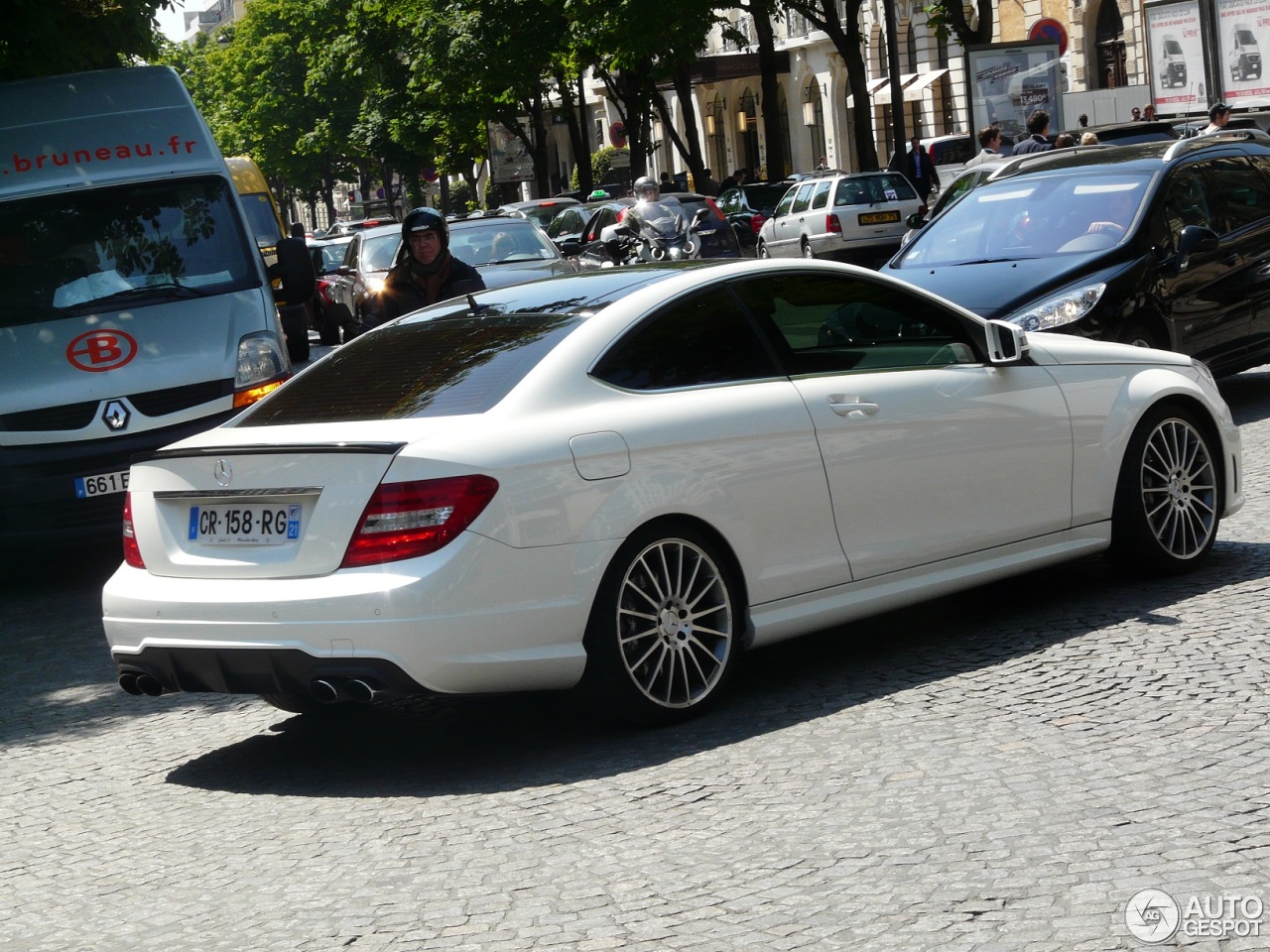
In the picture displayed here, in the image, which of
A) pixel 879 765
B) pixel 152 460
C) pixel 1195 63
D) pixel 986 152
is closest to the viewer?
pixel 879 765

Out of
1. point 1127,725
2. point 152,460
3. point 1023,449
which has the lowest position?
point 1127,725

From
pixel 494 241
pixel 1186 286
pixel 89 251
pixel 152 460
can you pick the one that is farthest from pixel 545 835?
pixel 494 241

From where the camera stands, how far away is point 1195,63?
32938mm

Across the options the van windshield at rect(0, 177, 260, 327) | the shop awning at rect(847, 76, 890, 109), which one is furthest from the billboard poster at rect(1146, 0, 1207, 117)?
the shop awning at rect(847, 76, 890, 109)

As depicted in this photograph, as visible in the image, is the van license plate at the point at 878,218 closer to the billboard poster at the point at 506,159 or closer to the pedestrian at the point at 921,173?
the pedestrian at the point at 921,173

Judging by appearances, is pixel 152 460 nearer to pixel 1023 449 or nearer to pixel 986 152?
pixel 1023 449

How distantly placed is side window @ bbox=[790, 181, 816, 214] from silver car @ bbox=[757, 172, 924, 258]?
19cm

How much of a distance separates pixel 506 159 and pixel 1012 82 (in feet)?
128

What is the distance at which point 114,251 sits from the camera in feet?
36.2

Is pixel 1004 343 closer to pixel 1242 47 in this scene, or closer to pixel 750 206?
pixel 1242 47

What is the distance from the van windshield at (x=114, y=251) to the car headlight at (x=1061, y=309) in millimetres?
4439

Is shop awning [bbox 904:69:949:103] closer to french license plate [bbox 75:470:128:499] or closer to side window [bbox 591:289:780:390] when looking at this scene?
french license plate [bbox 75:470:128:499]

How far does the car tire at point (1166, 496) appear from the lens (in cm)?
736

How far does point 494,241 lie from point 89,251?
785 cm
